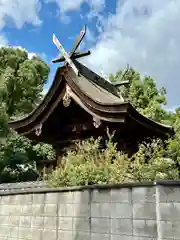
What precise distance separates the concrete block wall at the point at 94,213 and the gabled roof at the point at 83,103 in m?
2.53

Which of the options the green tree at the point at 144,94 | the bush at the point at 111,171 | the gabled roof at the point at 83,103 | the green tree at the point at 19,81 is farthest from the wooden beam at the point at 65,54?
the green tree at the point at 19,81

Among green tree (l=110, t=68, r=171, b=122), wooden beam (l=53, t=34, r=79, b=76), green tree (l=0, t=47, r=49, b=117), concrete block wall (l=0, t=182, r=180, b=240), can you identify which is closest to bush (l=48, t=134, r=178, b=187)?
concrete block wall (l=0, t=182, r=180, b=240)

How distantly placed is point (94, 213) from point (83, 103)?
11.9ft

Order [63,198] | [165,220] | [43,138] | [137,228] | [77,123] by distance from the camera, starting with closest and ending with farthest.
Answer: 1. [165,220]
2. [137,228]
3. [63,198]
4. [77,123]
5. [43,138]

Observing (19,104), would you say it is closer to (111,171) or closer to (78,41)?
(78,41)

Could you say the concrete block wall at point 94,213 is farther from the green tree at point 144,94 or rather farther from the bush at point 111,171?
the green tree at point 144,94

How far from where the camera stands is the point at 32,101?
19.5 metres

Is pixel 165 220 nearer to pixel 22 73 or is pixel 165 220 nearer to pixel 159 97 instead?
pixel 159 97


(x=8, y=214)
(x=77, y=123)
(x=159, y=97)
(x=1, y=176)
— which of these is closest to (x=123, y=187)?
(x=8, y=214)

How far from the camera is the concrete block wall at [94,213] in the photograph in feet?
11.6

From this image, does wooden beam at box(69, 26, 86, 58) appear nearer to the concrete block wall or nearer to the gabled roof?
the gabled roof

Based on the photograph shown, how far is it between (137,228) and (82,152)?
2409mm

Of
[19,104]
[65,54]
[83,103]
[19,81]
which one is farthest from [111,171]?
[19,81]

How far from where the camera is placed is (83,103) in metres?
7.49
